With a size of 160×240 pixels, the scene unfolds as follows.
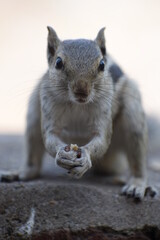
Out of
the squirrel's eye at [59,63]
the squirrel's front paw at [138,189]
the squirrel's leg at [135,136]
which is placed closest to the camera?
the squirrel's eye at [59,63]

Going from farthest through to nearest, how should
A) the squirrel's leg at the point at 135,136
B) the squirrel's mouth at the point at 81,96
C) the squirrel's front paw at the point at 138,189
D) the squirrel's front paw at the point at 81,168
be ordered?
the squirrel's leg at the point at 135,136
the squirrel's front paw at the point at 138,189
the squirrel's mouth at the point at 81,96
the squirrel's front paw at the point at 81,168

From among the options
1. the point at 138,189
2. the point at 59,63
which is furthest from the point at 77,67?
the point at 138,189

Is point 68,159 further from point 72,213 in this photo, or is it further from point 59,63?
point 59,63

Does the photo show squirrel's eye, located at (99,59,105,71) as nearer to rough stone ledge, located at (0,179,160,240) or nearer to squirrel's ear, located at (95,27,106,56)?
squirrel's ear, located at (95,27,106,56)

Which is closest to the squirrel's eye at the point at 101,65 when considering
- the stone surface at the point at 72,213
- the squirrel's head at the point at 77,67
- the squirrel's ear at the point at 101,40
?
the squirrel's head at the point at 77,67

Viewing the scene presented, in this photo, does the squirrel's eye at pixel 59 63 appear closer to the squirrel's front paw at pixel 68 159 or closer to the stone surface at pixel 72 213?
the squirrel's front paw at pixel 68 159

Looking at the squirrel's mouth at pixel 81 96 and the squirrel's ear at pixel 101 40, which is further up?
the squirrel's ear at pixel 101 40

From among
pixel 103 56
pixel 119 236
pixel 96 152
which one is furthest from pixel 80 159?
pixel 103 56
